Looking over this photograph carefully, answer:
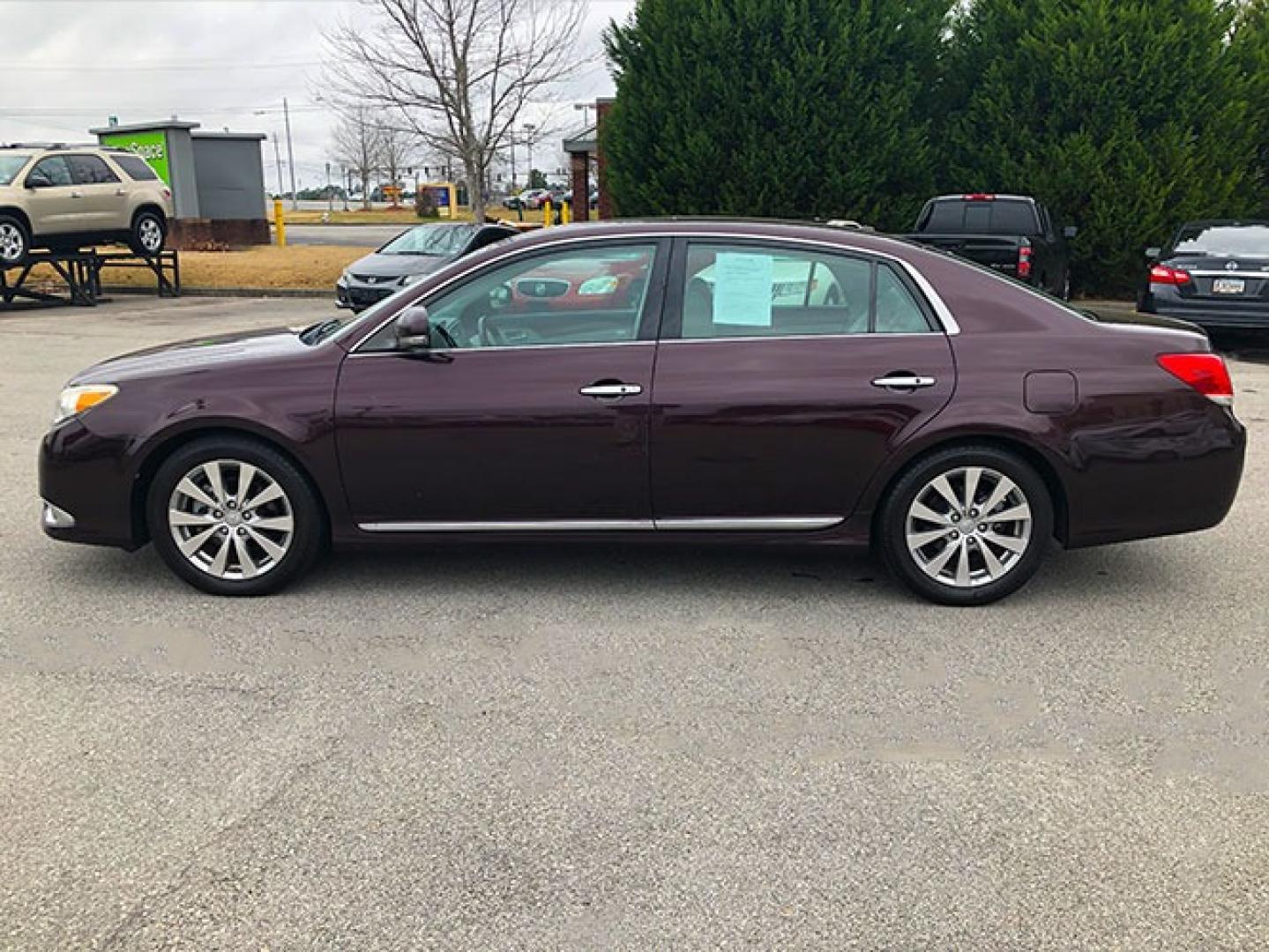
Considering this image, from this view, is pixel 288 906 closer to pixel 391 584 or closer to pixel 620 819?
pixel 620 819

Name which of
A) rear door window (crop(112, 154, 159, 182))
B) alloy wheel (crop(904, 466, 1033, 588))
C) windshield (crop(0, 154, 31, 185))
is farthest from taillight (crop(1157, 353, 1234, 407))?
rear door window (crop(112, 154, 159, 182))

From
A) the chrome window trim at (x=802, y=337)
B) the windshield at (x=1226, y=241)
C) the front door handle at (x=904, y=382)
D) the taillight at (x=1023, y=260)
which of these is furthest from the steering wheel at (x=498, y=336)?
the taillight at (x=1023, y=260)

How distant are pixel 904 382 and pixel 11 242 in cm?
1765

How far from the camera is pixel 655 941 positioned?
2598mm

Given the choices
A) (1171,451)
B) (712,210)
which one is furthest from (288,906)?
(712,210)

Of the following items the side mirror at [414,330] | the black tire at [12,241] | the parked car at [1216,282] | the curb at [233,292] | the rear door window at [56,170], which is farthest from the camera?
the curb at [233,292]

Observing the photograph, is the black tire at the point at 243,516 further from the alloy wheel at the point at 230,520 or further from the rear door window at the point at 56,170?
the rear door window at the point at 56,170

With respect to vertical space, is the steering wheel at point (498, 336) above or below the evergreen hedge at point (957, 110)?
below

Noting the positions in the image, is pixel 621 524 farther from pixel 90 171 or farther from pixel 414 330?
pixel 90 171

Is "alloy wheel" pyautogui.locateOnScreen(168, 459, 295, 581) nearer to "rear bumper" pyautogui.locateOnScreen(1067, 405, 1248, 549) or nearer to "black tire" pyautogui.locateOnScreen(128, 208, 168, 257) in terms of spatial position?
"rear bumper" pyautogui.locateOnScreen(1067, 405, 1248, 549)

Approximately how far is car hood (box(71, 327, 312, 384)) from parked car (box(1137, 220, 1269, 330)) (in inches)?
363

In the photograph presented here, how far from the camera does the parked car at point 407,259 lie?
1570 centimetres

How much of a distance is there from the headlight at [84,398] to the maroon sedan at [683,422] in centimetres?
1

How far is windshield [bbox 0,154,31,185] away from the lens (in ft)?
58.6
